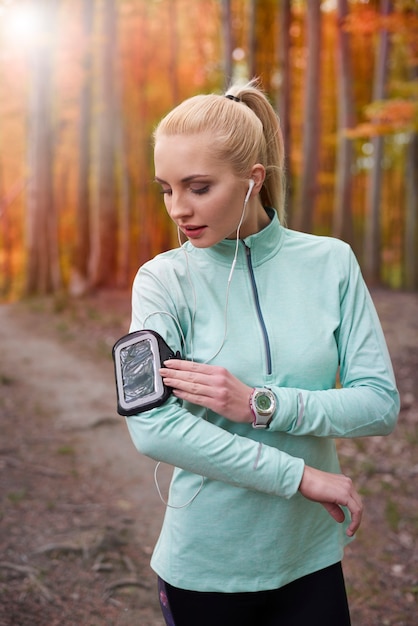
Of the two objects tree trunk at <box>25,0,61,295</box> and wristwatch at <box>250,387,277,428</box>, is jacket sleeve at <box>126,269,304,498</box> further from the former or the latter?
tree trunk at <box>25,0,61,295</box>

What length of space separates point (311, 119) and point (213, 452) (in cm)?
1153

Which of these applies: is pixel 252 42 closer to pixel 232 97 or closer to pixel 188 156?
pixel 232 97

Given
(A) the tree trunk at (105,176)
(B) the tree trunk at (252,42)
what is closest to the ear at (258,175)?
(B) the tree trunk at (252,42)

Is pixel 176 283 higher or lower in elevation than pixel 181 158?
lower

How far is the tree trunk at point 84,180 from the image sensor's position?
554 inches

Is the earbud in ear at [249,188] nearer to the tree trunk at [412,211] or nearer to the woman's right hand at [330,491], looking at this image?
the woman's right hand at [330,491]

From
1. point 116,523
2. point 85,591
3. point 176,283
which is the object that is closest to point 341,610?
point 176,283

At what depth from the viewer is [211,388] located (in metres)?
1.62

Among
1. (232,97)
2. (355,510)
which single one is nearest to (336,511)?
(355,510)

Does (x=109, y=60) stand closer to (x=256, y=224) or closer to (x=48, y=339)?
(x=48, y=339)

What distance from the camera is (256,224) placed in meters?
1.94

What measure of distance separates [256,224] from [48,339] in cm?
891

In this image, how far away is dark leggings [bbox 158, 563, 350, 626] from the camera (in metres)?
1.81

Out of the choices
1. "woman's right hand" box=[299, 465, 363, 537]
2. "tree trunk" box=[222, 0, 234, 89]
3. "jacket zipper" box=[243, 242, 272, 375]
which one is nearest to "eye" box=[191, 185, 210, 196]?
"jacket zipper" box=[243, 242, 272, 375]
